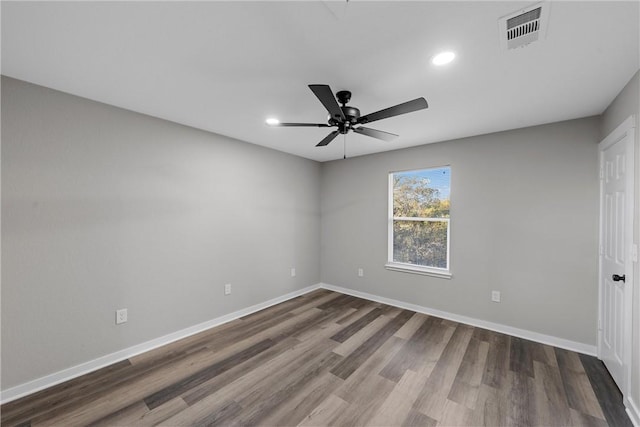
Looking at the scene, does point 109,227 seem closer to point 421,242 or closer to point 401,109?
point 401,109

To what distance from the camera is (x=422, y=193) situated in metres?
3.83

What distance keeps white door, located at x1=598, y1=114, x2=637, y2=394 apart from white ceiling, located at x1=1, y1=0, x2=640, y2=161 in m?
0.49

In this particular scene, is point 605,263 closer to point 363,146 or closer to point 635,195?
point 635,195

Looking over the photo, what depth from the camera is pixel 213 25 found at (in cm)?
138

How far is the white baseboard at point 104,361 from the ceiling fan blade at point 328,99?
2.90 meters

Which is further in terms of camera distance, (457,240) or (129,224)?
(457,240)

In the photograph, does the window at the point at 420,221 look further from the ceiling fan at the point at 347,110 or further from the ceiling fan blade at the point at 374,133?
the ceiling fan at the point at 347,110

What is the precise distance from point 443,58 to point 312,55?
861 millimetres

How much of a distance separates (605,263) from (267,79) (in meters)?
Answer: 3.53

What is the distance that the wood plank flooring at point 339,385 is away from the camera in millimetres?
1785

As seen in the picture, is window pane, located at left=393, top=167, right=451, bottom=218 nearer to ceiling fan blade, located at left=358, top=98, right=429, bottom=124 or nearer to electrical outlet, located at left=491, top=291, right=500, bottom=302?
electrical outlet, located at left=491, top=291, right=500, bottom=302

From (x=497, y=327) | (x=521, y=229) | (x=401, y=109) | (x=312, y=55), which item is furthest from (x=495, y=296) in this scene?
(x=312, y=55)

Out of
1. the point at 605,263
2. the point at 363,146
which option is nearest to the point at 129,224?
the point at 363,146

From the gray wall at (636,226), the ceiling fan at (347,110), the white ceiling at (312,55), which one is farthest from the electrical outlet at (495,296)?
the ceiling fan at (347,110)
